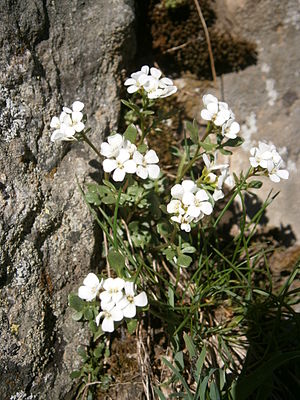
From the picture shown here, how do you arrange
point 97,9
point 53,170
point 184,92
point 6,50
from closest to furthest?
point 6,50
point 53,170
point 97,9
point 184,92

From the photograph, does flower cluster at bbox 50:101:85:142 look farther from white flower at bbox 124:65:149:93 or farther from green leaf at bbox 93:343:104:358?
green leaf at bbox 93:343:104:358

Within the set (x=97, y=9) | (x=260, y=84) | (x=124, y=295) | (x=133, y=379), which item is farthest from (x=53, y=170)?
(x=260, y=84)

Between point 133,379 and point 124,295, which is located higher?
point 124,295

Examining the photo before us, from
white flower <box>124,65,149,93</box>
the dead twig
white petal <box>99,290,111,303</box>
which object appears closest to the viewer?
white petal <box>99,290,111,303</box>

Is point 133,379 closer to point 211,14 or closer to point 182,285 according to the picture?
point 182,285

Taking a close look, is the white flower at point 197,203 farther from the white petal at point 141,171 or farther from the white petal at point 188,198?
the white petal at point 141,171

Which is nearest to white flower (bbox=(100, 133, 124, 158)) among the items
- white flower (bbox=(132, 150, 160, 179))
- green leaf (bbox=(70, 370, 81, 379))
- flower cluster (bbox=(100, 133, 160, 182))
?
flower cluster (bbox=(100, 133, 160, 182))

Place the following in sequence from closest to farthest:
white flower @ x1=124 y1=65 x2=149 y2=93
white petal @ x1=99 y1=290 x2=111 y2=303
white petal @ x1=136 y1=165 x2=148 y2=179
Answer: white petal @ x1=99 y1=290 x2=111 y2=303, white petal @ x1=136 y1=165 x2=148 y2=179, white flower @ x1=124 y1=65 x2=149 y2=93

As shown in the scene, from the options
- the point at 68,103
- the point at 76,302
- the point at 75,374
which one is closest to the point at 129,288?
the point at 76,302
